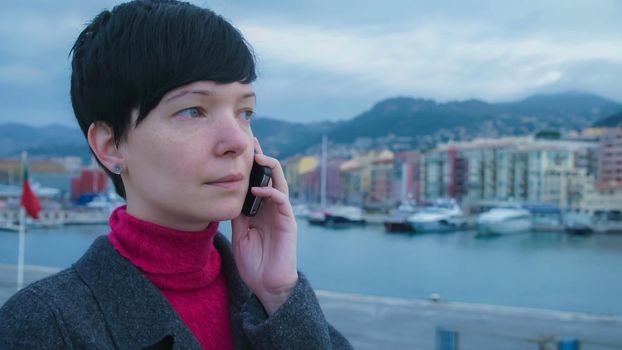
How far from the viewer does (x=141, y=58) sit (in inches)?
27.9

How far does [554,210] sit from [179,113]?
14663 mm

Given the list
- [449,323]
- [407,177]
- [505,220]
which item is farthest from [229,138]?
[407,177]

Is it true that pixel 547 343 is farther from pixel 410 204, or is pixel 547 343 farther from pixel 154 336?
pixel 410 204

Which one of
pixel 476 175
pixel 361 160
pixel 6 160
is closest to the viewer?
pixel 6 160

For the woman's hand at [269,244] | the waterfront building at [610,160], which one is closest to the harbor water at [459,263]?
the waterfront building at [610,160]

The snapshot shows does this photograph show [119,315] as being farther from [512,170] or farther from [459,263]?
[512,170]

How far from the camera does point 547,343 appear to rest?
9.83 feet

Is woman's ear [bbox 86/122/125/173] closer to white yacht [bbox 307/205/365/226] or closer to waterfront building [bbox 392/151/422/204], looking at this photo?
waterfront building [bbox 392/151/422/204]

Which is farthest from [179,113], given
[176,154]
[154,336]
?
[154,336]

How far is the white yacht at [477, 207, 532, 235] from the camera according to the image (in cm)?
1466

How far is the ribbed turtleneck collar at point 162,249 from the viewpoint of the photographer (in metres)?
0.73

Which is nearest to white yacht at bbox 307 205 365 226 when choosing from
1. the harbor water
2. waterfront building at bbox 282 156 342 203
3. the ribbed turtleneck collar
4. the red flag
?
waterfront building at bbox 282 156 342 203

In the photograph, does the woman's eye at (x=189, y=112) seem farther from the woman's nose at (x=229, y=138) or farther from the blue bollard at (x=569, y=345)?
the blue bollard at (x=569, y=345)

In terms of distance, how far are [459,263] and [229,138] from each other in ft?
46.7
